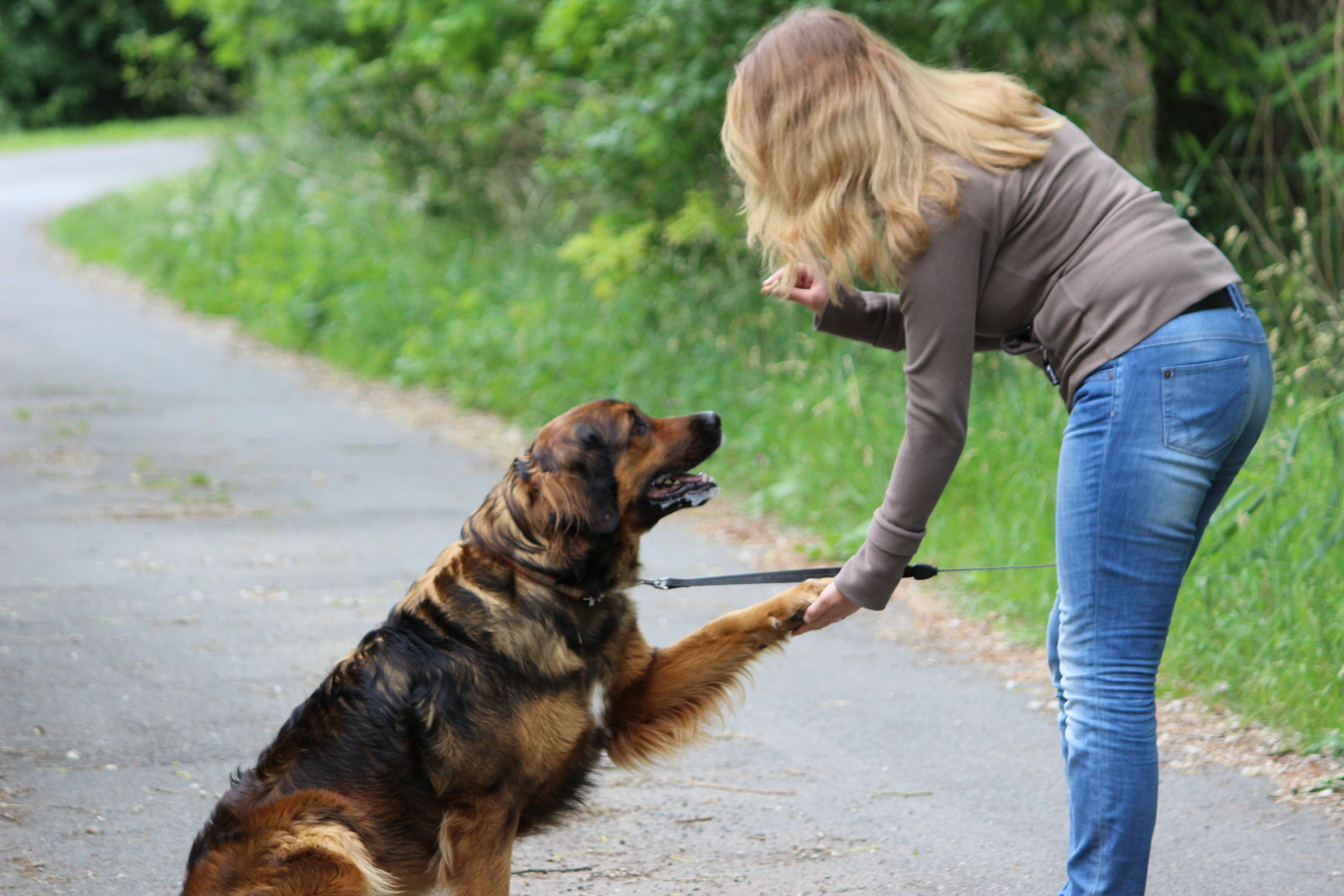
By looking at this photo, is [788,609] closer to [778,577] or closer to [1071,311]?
[778,577]

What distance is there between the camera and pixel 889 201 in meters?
2.36

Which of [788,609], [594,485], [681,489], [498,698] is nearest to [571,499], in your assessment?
[594,485]

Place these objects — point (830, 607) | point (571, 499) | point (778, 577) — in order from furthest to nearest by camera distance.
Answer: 1. point (778, 577)
2. point (571, 499)
3. point (830, 607)

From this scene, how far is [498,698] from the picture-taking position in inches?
115

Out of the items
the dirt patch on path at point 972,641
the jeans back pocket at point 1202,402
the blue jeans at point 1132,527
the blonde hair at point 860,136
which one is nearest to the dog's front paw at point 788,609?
the blue jeans at point 1132,527

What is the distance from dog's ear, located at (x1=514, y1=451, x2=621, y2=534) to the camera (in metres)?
3.05

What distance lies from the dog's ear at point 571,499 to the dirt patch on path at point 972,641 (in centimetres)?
218

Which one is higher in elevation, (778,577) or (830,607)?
(830,607)

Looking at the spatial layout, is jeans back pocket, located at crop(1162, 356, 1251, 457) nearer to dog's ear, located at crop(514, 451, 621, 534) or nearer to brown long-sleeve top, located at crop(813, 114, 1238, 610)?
brown long-sleeve top, located at crop(813, 114, 1238, 610)

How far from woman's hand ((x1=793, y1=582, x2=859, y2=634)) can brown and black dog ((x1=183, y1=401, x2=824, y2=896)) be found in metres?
0.40

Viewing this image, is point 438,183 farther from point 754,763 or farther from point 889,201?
point 889,201

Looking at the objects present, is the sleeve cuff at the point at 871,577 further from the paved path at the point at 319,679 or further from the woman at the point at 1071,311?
the paved path at the point at 319,679

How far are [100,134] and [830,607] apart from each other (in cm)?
3310

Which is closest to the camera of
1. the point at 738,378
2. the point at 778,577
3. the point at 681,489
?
the point at 778,577
